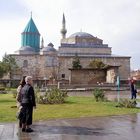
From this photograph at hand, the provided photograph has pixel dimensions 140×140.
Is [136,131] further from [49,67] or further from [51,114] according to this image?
[49,67]

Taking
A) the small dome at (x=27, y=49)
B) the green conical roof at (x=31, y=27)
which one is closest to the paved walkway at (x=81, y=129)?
the small dome at (x=27, y=49)

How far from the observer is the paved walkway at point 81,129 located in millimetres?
8289

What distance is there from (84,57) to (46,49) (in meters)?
9.38

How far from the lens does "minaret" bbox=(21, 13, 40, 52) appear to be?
84062 millimetres

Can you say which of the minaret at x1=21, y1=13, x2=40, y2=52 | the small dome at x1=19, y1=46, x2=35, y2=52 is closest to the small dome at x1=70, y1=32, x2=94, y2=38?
the minaret at x1=21, y1=13, x2=40, y2=52

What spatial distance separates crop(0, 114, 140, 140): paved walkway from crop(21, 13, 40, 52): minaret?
2905 inches

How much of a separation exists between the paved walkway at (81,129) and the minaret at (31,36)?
73.8 m

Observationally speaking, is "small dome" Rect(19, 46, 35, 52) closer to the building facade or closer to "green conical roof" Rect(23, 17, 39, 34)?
the building facade

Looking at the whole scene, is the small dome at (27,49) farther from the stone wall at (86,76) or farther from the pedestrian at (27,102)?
the pedestrian at (27,102)

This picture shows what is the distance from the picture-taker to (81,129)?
9336 mm

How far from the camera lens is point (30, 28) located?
8425 cm

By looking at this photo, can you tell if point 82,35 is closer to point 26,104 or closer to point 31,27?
point 31,27

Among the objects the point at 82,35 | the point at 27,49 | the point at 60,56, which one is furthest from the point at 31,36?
the point at 82,35

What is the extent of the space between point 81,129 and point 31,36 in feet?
251
